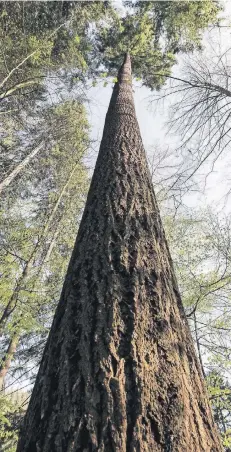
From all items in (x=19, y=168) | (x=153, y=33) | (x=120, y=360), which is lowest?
(x=120, y=360)

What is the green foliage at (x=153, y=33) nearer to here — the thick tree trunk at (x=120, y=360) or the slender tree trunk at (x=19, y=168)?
the slender tree trunk at (x=19, y=168)

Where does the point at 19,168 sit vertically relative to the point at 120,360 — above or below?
above

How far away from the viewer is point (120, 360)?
50.1 inches

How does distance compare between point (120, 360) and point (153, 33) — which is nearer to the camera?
point (120, 360)

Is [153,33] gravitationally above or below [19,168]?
above

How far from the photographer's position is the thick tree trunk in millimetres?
1067

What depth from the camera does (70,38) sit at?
404 inches

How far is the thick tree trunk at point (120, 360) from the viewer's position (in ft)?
3.50

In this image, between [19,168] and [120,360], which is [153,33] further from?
[120,360]

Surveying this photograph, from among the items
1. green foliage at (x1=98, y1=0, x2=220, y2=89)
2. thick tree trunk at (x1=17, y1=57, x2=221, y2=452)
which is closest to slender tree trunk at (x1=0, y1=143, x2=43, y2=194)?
green foliage at (x1=98, y1=0, x2=220, y2=89)

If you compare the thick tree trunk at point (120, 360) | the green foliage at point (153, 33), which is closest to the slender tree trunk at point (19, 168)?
the green foliage at point (153, 33)

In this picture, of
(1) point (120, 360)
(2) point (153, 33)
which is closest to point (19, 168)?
(2) point (153, 33)

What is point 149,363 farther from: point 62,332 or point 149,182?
point 149,182

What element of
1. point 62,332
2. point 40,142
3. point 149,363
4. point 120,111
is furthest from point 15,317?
point 40,142
